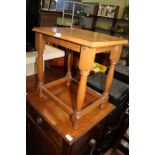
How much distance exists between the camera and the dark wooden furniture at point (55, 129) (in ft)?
2.39

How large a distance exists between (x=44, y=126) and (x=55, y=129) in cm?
13

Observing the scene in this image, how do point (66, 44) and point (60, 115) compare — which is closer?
point (66, 44)

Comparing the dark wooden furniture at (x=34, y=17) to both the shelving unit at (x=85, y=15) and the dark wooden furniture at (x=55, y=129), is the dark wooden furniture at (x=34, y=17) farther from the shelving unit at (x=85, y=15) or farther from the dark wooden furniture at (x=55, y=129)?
the shelving unit at (x=85, y=15)

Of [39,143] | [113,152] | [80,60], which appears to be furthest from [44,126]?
[113,152]

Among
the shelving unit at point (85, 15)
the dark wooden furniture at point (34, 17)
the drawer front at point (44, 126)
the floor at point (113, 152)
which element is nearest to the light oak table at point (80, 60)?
the drawer front at point (44, 126)

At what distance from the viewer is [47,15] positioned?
1.28 m

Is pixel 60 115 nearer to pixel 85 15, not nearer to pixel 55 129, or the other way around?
pixel 55 129

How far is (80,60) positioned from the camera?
0.60 m

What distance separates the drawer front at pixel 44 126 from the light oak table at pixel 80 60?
112 mm

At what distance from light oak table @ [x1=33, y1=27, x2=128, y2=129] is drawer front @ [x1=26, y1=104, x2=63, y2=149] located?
0.11 m

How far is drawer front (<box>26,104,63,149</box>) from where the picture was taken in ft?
2.49
